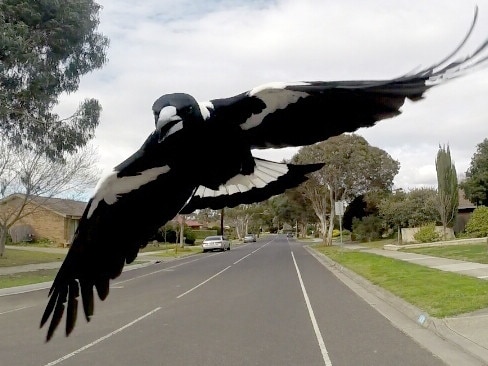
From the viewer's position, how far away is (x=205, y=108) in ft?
7.92

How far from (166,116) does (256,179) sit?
1.13 meters

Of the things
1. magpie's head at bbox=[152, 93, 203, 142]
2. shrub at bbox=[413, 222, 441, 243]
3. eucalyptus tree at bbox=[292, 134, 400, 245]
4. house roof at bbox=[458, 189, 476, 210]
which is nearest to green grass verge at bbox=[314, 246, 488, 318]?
eucalyptus tree at bbox=[292, 134, 400, 245]

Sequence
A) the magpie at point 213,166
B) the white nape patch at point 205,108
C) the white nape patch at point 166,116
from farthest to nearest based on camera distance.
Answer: the magpie at point 213,166, the white nape patch at point 205,108, the white nape patch at point 166,116

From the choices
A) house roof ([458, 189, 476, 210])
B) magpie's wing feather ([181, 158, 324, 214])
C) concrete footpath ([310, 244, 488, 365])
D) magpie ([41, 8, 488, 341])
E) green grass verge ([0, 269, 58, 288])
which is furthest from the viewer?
house roof ([458, 189, 476, 210])

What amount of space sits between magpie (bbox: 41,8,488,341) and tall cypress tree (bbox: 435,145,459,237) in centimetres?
2970

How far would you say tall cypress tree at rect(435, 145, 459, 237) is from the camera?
31.4 meters

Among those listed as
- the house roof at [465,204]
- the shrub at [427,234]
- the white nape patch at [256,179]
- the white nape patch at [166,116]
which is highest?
the house roof at [465,204]

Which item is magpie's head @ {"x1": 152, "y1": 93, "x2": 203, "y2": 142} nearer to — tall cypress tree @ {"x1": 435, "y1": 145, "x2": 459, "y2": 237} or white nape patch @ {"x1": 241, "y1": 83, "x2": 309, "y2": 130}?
white nape patch @ {"x1": 241, "y1": 83, "x2": 309, "y2": 130}

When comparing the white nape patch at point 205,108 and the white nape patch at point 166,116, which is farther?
the white nape patch at point 205,108

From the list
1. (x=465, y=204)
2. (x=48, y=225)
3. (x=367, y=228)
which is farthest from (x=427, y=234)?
(x=48, y=225)

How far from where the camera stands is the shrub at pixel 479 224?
3025 centimetres

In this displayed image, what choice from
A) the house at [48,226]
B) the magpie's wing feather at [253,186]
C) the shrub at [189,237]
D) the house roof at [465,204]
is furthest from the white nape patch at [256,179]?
the house roof at [465,204]

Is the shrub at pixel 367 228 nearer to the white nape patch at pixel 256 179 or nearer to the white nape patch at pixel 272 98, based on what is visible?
the white nape patch at pixel 256 179

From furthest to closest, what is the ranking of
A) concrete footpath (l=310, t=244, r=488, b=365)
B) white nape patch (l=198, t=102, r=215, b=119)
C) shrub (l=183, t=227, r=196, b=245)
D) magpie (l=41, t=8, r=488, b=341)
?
1. shrub (l=183, t=227, r=196, b=245)
2. concrete footpath (l=310, t=244, r=488, b=365)
3. magpie (l=41, t=8, r=488, b=341)
4. white nape patch (l=198, t=102, r=215, b=119)
